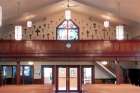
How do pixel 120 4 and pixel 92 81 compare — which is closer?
pixel 120 4

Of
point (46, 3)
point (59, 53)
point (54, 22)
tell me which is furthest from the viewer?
point (54, 22)

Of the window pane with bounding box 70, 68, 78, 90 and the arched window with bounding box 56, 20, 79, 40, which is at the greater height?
the arched window with bounding box 56, 20, 79, 40

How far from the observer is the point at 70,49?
43.2 feet

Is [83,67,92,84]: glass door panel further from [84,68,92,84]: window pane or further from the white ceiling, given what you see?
the white ceiling

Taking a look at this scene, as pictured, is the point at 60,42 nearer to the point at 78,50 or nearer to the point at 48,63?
the point at 78,50

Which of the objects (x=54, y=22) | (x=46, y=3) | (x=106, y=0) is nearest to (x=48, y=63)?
(x=54, y=22)

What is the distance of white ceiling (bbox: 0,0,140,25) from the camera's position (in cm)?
1210

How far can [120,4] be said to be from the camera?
1218cm

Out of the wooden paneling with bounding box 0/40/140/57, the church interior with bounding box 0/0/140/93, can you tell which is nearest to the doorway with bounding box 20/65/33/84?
the church interior with bounding box 0/0/140/93

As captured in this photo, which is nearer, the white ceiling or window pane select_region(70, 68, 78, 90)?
the white ceiling

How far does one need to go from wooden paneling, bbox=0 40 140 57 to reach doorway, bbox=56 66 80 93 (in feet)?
16.3

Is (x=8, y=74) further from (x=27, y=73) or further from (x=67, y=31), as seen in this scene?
(x=67, y=31)

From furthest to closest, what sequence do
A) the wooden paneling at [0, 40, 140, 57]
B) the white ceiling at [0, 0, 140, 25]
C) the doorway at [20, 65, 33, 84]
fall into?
the doorway at [20, 65, 33, 84], the wooden paneling at [0, 40, 140, 57], the white ceiling at [0, 0, 140, 25]

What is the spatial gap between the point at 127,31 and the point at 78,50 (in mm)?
4712
